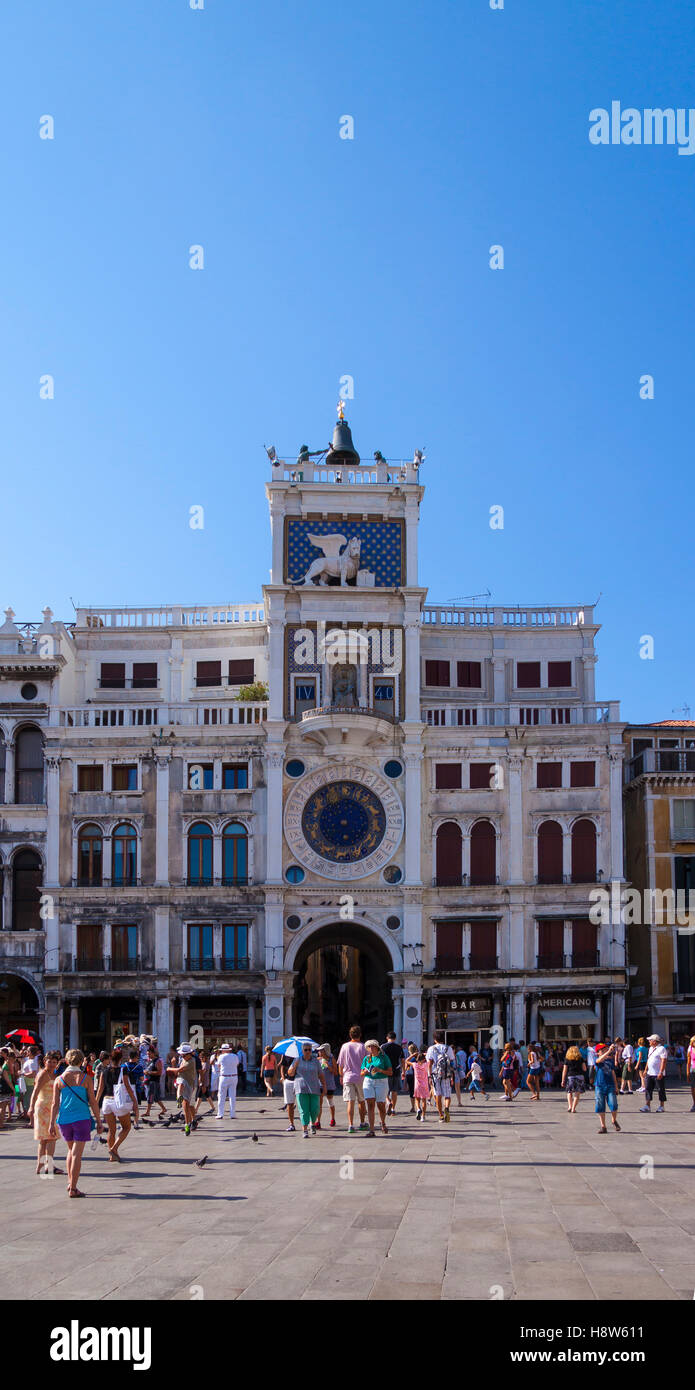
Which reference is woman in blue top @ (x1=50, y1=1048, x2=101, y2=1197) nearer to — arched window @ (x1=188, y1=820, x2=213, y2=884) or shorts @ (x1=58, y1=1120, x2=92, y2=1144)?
shorts @ (x1=58, y1=1120, x2=92, y2=1144)

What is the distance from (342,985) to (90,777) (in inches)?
892

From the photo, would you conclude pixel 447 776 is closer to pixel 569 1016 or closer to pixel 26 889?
pixel 569 1016

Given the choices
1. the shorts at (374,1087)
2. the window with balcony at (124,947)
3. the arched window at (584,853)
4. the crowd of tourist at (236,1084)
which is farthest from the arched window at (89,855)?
the shorts at (374,1087)

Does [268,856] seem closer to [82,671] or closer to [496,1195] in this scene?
[82,671]

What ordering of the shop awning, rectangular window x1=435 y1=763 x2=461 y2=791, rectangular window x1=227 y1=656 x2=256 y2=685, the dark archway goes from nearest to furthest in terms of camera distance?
the shop awning
rectangular window x1=435 y1=763 x2=461 y2=791
the dark archway
rectangular window x1=227 y1=656 x2=256 y2=685

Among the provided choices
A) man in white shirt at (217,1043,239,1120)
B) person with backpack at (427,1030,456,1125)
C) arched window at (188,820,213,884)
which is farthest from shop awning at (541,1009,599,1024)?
man in white shirt at (217,1043,239,1120)

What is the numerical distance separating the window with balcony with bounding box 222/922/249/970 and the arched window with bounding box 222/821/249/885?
5.76 ft

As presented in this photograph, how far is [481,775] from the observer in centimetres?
5475

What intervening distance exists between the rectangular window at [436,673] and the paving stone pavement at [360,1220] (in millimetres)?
32027

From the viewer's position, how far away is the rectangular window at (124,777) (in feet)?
178

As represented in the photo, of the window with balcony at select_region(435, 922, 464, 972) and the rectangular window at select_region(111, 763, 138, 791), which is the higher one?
the rectangular window at select_region(111, 763, 138, 791)

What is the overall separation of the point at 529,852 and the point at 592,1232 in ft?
128

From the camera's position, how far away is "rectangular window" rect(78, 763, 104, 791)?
179 ft
